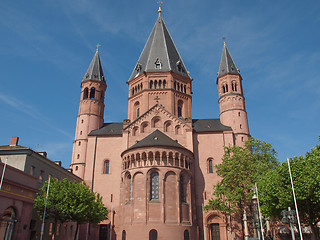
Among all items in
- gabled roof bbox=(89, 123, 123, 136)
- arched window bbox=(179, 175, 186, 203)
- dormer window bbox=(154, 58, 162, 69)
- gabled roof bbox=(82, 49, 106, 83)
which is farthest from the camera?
gabled roof bbox=(82, 49, 106, 83)

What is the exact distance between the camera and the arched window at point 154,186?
127ft

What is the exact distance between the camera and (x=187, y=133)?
4734 cm

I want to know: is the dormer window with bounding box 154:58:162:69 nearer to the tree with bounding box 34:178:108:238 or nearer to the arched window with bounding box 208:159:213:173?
the arched window with bounding box 208:159:213:173

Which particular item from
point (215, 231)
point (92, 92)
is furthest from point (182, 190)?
point (92, 92)

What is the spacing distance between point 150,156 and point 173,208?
773 cm

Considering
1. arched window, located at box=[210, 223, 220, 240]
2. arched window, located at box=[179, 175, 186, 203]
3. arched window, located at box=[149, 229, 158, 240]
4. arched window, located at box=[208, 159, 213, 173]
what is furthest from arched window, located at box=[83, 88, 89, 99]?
arched window, located at box=[210, 223, 220, 240]

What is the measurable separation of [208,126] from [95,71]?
82.1ft

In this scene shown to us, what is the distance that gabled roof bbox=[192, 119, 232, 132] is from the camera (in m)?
48.8

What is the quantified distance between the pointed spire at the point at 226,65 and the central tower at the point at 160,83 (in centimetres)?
661

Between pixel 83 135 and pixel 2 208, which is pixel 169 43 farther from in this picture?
pixel 2 208

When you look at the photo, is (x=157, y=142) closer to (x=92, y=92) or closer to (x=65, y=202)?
(x=65, y=202)

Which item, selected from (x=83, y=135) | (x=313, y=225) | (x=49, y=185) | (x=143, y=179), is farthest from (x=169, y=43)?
(x=313, y=225)

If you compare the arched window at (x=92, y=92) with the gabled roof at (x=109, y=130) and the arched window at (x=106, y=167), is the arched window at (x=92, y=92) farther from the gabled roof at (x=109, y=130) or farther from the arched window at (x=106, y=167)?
the arched window at (x=106, y=167)

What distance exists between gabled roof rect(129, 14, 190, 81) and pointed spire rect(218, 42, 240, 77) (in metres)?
6.82
